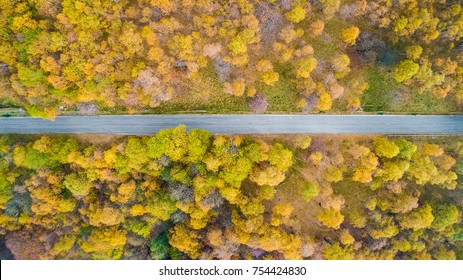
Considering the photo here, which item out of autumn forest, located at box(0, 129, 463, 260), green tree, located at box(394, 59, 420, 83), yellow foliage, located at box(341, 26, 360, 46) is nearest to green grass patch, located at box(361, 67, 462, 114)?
green tree, located at box(394, 59, 420, 83)

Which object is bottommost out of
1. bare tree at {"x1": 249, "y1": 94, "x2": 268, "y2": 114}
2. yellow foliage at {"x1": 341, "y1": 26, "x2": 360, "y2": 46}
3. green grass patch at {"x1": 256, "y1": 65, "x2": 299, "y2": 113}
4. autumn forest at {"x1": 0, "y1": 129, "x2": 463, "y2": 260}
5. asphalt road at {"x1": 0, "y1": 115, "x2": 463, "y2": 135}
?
autumn forest at {"x1": 0, "y1": 129, "x2": 463, "y2": 260}

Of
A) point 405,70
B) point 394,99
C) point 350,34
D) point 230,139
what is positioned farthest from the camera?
point 394,99

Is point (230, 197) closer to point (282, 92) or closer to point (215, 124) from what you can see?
point (215, 124)

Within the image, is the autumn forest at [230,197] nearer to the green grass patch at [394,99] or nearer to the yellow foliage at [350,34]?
the green grass patch at [394,99]

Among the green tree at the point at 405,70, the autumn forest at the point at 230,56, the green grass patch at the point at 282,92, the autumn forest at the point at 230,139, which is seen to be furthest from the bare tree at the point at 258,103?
the green tree at the point at 405,70

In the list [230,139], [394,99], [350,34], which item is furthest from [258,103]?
[394,99]

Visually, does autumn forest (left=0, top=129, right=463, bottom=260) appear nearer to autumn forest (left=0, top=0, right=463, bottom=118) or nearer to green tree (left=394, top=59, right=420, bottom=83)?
autumn forest (left=0, top=0, right=463, bottom=118)

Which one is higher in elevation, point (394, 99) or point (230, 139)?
point (394, 99)

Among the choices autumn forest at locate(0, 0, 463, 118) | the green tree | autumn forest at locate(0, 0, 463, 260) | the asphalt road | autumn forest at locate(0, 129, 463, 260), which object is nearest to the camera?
autumn forest at locate(0, 0, 463, 118)

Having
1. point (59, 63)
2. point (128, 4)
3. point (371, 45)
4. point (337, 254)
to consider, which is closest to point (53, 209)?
point (59, 63)

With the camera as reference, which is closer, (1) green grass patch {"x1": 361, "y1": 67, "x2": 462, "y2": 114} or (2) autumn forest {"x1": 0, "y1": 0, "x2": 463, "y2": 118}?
(2) autumn forest {"x1": 0, "y1": 0, "x2": 463, "y2": 118}
